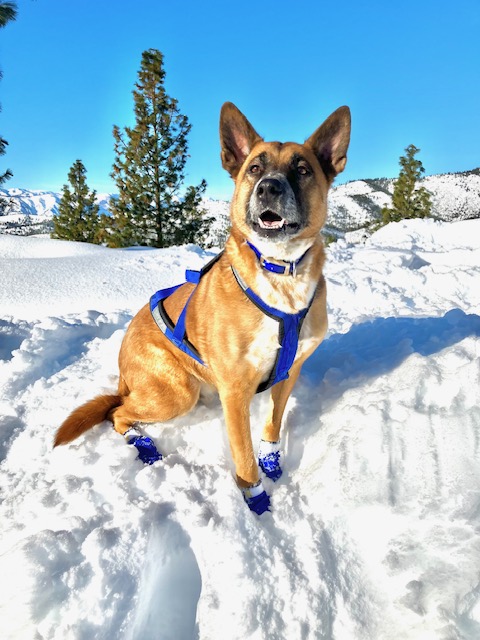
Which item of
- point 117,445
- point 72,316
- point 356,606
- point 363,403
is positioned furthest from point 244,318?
point 72,316

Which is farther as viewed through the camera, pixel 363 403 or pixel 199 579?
pixel 363 403

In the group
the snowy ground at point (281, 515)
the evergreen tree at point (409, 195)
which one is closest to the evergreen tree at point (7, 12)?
the snowy ground at point (281, 515)

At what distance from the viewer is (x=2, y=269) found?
7.64 meters

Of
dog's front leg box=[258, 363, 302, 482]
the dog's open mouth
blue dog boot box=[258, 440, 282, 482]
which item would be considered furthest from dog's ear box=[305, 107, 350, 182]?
blue dog boot box=[258, 440, 282, 482]

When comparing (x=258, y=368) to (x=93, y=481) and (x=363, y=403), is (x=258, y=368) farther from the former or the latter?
(x=93, y=481)

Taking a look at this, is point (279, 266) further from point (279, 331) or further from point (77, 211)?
point (77, 211)

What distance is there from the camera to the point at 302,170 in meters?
2.69

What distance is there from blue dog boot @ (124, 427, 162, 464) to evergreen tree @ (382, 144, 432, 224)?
44.5m

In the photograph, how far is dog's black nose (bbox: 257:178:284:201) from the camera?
238cm

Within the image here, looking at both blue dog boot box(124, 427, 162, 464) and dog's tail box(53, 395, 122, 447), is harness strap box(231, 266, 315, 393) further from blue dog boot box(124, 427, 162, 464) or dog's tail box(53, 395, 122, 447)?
dog's tail box(53, 395, 122, 447)

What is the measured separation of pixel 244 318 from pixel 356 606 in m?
1.53

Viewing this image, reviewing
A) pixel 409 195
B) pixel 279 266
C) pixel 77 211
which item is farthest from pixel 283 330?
pixel 409 195

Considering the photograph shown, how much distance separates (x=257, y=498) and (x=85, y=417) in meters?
1.37

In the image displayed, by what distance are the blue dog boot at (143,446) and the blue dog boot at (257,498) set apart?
0.69m
